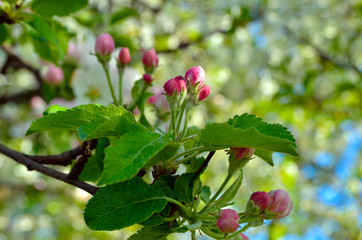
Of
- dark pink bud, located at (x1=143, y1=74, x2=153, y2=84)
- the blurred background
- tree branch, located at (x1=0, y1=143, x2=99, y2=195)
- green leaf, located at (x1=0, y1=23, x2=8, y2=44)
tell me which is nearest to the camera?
tree branch, located at (x1=0, y1=143, x2=99, y2=195)

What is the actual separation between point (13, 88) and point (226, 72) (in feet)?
4.69

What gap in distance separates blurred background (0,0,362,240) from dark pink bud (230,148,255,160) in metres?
1.57

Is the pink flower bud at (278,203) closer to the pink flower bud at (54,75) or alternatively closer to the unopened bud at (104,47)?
the unopened bud at (104,47)

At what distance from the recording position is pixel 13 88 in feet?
8.76

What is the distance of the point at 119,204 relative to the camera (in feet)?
1.75

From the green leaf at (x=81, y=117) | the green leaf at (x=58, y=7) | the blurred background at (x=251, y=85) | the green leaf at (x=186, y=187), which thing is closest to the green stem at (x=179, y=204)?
the green leaf at (x=186, y=187)

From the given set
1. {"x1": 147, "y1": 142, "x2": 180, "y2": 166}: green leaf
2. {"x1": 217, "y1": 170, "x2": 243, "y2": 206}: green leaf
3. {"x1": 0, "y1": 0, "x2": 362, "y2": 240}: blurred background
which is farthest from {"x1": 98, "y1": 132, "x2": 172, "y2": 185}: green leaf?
{"x1": 0, "y1": 0, "x2": 362, "y2": 240}: blurred background

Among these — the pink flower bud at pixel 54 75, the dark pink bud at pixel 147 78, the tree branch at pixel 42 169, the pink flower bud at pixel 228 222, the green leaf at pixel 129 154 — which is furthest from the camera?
the pink flower bud at pixel 54 75

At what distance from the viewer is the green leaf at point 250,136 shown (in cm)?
48

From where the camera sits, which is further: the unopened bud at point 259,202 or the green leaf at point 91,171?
the green leaf at point 91,171

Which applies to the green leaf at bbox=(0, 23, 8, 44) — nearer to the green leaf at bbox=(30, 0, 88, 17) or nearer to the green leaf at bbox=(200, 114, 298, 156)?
the green leaf at bbox=(30, 0, 88, 17)

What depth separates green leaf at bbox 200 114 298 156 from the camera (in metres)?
0.48

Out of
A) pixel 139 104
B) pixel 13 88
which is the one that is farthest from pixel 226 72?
pixel 139 104

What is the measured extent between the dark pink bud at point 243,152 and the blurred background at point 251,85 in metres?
1.57
